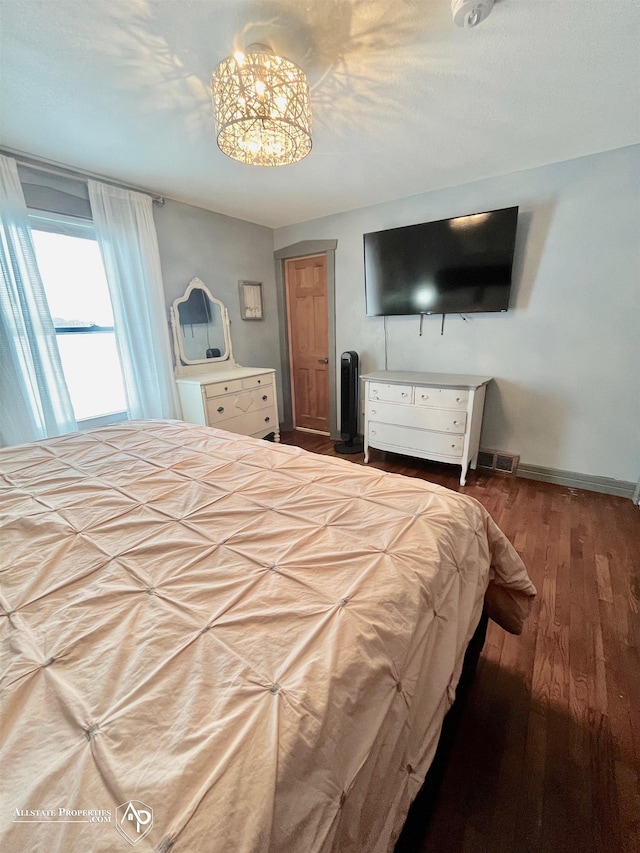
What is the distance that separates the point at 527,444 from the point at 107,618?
10.7ft

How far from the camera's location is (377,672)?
2.10 feet

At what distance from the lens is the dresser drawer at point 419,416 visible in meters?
2.85

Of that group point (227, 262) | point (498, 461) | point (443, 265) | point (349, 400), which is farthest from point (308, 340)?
point (498, 461)

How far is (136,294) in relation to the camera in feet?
9.19

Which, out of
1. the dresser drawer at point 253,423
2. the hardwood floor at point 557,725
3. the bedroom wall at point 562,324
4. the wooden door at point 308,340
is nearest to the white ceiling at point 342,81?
the bedroom wall at point 562,324

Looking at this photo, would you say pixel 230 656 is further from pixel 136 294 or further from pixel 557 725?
pixel 136 294

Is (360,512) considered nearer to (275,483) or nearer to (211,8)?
(275,483)

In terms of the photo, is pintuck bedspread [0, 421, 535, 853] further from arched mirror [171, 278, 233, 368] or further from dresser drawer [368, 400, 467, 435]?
arched mirror [171, 278, 233, 368]

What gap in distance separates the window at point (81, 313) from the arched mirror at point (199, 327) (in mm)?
577

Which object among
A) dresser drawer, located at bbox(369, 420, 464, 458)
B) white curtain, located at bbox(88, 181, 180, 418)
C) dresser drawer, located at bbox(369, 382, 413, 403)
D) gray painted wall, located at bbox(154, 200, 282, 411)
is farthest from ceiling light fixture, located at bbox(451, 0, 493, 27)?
gray painted wall, located at bbox(154, 200, 282, 411)

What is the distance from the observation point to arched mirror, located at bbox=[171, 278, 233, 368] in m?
3.23

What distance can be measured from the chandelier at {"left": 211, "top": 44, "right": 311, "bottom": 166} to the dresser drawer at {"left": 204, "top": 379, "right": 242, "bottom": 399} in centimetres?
185

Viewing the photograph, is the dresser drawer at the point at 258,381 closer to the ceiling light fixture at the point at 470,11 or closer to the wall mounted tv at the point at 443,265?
the wall mounted tv at the point at 443,265

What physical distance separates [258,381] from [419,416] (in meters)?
1.64
